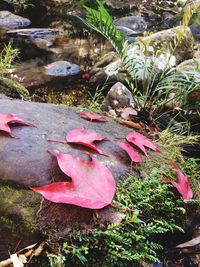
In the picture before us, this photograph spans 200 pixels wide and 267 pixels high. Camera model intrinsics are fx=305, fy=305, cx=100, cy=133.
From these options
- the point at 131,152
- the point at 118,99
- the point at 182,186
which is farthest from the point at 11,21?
the point at 182,186

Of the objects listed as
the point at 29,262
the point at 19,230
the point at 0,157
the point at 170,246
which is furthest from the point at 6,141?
the point at 170,246

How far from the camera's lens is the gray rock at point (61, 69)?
504cm

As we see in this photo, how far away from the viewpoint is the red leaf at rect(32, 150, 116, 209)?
3.39 ft

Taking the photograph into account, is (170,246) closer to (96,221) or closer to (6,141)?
(96,221)

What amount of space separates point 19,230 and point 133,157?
25.5 inches

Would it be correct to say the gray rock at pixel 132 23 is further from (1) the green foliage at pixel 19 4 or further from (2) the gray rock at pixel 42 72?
(2) the gray rock at pixel 42 72

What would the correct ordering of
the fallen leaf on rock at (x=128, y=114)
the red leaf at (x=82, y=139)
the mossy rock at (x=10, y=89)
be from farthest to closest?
1. the mossy rock at (x=10, y=89)
2. the fallen leaf on rock at (x=128, y=114)
3. the red leaf at (x=82, y=139)

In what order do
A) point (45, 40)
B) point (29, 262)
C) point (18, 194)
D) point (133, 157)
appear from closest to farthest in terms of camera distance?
1. point (29, 262)
2. point (18, 194)
3. point (133, 157)
4. point (45, 40)

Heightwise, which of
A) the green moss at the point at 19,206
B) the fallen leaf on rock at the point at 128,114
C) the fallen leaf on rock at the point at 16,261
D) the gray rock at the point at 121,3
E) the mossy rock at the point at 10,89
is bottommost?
the gray rock at the point at 121,3

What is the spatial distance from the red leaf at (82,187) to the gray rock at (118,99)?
2324mm

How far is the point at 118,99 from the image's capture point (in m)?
3.56

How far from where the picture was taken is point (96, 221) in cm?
111

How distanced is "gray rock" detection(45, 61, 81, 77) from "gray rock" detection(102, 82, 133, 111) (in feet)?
5.34

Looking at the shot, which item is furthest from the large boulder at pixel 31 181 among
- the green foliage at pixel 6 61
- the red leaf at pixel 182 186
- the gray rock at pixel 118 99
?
the gray rock at pixel 118 99
